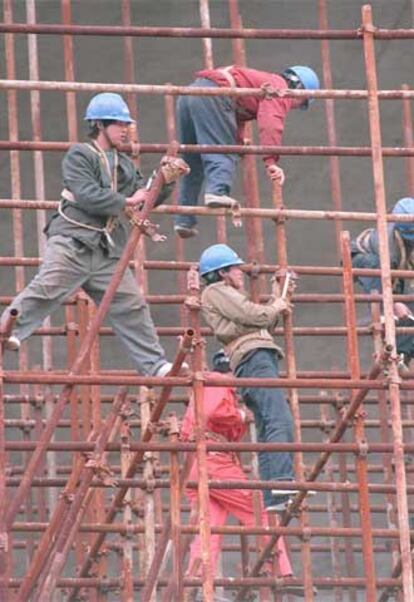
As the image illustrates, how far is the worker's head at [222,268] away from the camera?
51.0ft

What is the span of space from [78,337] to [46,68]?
4.39 m

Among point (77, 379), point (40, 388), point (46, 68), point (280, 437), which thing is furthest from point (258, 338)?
point (46, 68)

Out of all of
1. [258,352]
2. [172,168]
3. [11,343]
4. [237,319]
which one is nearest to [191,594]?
[258,352]

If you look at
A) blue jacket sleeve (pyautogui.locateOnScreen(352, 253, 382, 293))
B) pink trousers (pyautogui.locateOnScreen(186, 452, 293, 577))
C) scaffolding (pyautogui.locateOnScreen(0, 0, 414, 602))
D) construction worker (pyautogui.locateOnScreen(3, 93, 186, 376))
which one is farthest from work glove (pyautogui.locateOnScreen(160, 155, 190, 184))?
blue jacket sleeve (pyautogui.locateOnScreen(352, 253, 382, 293))

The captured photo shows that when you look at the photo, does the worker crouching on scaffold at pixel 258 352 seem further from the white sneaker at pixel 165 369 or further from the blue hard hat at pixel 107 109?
the blue hard hat at pixel 107 109

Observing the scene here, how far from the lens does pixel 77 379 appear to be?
13805mm

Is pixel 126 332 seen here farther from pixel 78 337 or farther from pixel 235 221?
pixel 78 337

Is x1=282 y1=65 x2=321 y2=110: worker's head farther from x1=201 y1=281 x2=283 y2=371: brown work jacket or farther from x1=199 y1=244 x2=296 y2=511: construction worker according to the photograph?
x1=201 y1=281 x2=283 y2=371: brown work jacket

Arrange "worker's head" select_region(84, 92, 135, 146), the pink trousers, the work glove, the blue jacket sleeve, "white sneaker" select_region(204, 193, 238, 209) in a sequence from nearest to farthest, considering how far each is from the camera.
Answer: the work glove → "worker's head" select_region(84, 92, 135, 146) → "white sneaker" select_region(204, 193, 238, 209) → the pink trousers → the blue jacket sleeve

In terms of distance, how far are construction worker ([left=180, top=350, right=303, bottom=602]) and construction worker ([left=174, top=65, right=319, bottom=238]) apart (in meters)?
1.04

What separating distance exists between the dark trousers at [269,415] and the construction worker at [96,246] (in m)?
0.81

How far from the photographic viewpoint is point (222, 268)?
15.5 meters

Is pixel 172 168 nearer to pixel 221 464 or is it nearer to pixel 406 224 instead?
pixel 221 464

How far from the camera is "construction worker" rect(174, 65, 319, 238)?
51.1ft
